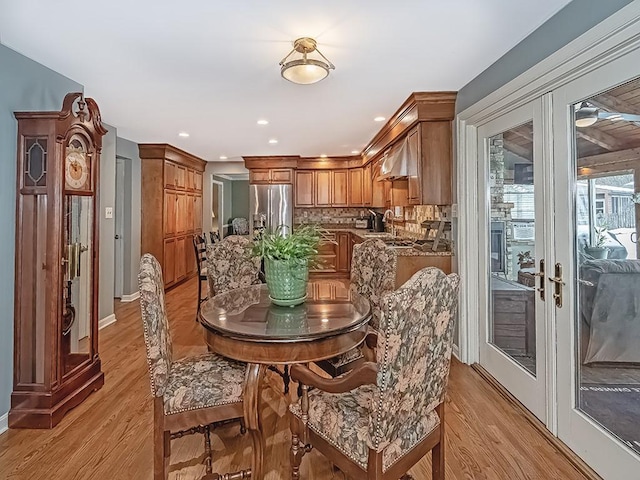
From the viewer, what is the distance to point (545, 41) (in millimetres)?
2158

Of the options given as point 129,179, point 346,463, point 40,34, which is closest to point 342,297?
point 346,463

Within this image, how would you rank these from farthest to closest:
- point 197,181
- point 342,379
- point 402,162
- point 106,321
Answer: point 197,181 → point 106,321 → point 402,162 → point 342,379

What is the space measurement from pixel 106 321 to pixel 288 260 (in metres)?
3.40

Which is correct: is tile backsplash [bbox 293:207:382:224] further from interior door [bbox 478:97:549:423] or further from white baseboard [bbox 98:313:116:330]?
interior door [bbox 478:97:549:423]

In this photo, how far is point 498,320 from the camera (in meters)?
2.90

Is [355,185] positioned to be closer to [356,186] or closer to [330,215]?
[356,186]

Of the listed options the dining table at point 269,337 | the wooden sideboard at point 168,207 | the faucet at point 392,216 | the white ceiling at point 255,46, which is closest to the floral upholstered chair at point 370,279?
the dining table at point 269,337

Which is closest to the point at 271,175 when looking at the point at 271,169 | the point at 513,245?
Answer: the point at 271,169

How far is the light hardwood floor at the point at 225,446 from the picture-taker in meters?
1.86

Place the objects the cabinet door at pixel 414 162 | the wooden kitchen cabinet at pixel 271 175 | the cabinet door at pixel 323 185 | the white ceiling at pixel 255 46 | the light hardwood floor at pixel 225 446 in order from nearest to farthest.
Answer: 1. the light hardwood floor at pixel 225 446
2. the white ceiling at pixel 255 46
3. the cabinet door at pixel 414 162
4. the wooden kitchen cabinet at pixel 271 175
5. the cabinet door at pixel 323 185

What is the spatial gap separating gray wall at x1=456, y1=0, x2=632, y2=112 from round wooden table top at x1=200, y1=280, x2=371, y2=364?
180 centimetres

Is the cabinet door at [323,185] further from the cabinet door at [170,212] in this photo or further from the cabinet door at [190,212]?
the cabinet door at [170,212]

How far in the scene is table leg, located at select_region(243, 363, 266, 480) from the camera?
167 centimetres

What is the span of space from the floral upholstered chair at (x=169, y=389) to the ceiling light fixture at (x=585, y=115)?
2203 millimetres
